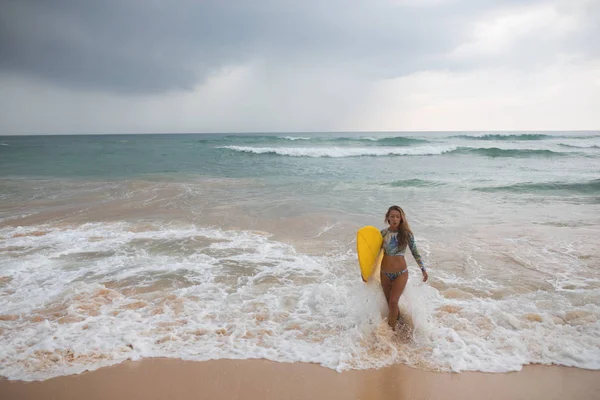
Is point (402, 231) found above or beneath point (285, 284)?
above

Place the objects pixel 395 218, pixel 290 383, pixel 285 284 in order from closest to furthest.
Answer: pixel 290 383 → pixel 395 218 → pixel 285 284

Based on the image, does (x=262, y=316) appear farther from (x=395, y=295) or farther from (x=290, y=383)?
(x=395, y=295)

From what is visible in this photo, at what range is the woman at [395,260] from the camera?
13.8 ft

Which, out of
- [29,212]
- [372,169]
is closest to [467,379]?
[29,212]

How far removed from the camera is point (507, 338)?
4.23 meters

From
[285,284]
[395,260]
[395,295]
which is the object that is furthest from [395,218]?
[285,284]

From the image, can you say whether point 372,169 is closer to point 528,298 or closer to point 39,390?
point 528,298

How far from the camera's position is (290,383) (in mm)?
3535

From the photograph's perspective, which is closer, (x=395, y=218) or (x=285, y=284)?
(x=395, y=218)

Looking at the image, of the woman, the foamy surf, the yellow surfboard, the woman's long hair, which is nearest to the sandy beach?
the foamy surf

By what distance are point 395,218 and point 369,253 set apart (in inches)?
24.3

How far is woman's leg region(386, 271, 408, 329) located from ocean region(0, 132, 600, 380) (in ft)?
0.50

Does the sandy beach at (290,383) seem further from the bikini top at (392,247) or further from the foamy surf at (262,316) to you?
the bikini top at (392,247)

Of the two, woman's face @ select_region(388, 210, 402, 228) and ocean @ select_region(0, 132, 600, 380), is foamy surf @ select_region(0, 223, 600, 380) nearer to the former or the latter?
ocean @ select_region(0, 132, 600, 380)
